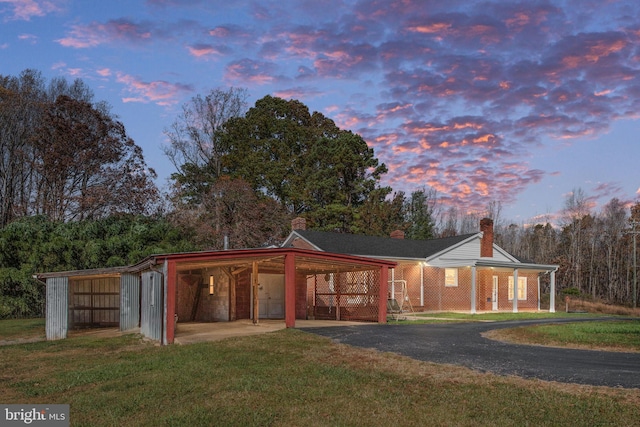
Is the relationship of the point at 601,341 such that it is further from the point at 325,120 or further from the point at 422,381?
the point at 325,120

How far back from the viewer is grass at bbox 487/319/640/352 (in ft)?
45.9

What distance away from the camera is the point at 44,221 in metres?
34.2

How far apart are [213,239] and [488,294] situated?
17949mm

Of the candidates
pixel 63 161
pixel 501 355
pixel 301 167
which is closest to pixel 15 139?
pixel 63 161

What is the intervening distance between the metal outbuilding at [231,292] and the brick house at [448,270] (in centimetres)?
341

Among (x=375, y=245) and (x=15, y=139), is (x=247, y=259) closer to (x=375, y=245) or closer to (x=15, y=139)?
(x=375, y=245)

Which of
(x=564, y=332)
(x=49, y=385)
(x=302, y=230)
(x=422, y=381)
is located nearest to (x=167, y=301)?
(x=49, y=385)

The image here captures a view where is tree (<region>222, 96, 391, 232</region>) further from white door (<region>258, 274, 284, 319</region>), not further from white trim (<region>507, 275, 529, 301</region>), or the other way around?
white door (<region>258, 274, 284, 319</region>)

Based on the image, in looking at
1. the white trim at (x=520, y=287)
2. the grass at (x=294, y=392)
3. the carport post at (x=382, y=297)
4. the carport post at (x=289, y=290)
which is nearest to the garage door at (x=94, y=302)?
the carport post at (x=289, y=290)

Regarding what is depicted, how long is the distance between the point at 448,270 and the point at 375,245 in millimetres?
4238

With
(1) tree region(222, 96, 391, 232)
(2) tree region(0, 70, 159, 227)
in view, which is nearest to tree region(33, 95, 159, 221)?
(2) tree region(0, 70, 159, 227)

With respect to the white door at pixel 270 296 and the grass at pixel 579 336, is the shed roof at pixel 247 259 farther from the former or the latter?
the grass at pixel 579 336

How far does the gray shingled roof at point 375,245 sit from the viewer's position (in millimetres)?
30438

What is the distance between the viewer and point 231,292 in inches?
946
